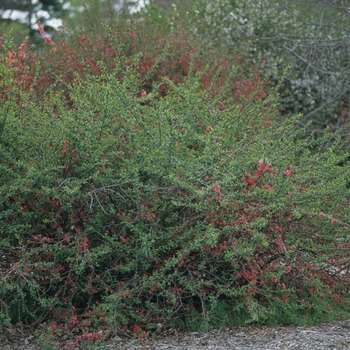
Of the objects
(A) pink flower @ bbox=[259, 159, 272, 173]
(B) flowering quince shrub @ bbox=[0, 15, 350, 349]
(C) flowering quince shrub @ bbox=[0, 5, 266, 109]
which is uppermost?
(C) flowering quince shrub @ bbox=[0, 5, 266, 109]

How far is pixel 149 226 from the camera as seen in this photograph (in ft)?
15.9

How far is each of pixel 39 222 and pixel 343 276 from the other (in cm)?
224

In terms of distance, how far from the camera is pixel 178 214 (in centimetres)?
495

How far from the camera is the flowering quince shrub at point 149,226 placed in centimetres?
465

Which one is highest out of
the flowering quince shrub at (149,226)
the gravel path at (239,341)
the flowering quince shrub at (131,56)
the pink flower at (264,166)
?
the flowering quince shrub at (131,56)

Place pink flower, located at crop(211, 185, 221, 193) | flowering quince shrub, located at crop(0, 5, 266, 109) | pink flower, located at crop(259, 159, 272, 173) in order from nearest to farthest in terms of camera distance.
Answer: pink flower, located at crop(211, 185, 221, 193)
pink flower, located at crop(259, 159, 272, 173)
flowering quince shrub, located at crop(0, 5, 266, 109)

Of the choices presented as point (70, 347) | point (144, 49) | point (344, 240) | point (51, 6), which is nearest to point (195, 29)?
point (144, 49)

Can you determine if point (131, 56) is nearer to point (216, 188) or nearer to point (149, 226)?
point (149, 226)

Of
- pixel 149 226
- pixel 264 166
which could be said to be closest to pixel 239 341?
pixel 149 226

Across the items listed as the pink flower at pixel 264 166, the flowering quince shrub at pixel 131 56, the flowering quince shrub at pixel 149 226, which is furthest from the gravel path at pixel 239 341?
the flowering quince shrub at pixel 131 56

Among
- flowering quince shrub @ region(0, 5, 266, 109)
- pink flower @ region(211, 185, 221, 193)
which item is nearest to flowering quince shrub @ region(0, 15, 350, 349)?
pink flower @ region(211, 185, 221, 193)

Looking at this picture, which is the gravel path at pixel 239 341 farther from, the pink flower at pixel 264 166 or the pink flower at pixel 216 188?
the pink flower at pixel 264 166

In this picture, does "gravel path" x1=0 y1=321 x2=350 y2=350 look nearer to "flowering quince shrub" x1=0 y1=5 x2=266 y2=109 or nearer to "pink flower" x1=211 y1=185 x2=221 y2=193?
"pink flower" x1=211 y1=185 x2=221 y2=193

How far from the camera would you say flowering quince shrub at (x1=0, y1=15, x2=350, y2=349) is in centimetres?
465
